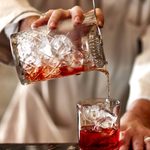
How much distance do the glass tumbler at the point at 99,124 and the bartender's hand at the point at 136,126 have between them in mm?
67

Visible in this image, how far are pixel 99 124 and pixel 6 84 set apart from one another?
0.83 m

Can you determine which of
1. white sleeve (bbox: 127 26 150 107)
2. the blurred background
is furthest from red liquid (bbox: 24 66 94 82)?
the blurred background

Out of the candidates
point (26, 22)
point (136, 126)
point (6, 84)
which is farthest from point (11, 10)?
point (6, 84)

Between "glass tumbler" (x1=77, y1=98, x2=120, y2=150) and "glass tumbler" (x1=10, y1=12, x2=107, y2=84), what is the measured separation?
0.21 feet

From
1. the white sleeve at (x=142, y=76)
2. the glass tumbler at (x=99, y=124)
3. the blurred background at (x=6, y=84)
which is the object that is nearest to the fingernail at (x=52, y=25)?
the glass tumbler at (x=99, y=124)

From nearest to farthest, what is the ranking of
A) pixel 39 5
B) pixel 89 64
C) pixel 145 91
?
1. pixel 89 64
2. pixel 145 91
3. pixel 39 5

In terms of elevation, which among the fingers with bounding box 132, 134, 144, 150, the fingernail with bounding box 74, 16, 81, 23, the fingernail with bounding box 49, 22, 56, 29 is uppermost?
the fingernail with bounding box 74, 16, 81, 23

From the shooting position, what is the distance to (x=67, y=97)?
4.34 ft

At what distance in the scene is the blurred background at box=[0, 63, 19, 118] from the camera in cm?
148

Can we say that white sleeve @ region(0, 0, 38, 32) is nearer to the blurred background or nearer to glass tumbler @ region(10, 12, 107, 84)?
glass tumbler @ region(10, 12, 107, 84)

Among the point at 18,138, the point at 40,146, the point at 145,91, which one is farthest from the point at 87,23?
the point at 18,138

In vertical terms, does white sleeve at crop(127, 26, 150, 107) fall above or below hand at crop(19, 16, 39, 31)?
below

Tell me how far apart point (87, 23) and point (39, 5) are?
0.54 meters

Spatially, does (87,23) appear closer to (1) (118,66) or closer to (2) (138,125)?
(2) (138,125)
